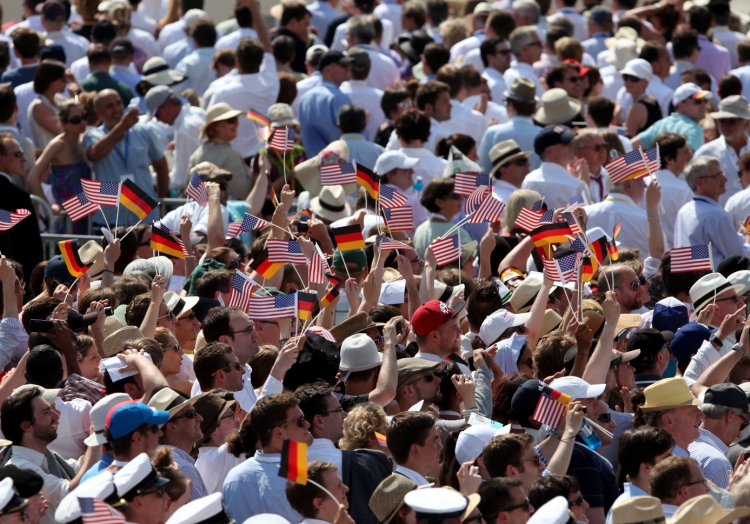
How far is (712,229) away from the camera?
1072 centimetres

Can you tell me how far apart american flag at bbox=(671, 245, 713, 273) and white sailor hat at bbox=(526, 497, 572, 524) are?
4610 mm

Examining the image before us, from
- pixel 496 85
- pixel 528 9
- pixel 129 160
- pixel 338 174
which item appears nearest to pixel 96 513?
pixel 338 174

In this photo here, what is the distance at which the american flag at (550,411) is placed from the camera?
6738mm

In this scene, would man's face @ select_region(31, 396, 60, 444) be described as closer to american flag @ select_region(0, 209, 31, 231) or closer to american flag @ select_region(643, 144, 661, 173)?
american flag @ select_region(0, 209, 31, 231)

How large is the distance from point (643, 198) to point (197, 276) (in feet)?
13.7

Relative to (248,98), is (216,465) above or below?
above

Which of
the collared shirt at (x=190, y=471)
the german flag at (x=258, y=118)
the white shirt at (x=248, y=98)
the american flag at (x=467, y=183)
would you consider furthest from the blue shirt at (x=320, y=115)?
the collared shirt at (x=190, y=471)

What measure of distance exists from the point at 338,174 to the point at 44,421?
187 inches

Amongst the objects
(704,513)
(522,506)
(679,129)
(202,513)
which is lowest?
(679,129)

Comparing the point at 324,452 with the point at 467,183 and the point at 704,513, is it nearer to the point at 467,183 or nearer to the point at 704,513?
the point at 704,513

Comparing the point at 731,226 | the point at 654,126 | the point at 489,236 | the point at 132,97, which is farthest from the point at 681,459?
the point at 132,97

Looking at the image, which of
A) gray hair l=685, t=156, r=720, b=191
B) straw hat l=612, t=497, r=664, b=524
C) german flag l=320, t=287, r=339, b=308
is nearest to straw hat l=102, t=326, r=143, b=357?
german flag l=320, t=287, r=339, b=308

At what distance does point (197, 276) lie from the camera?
956 centimetres

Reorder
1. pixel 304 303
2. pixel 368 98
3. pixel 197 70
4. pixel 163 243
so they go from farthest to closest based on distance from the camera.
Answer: pixel 197 70
pixel 368 98
pixel 163 243
pixel 304 303
